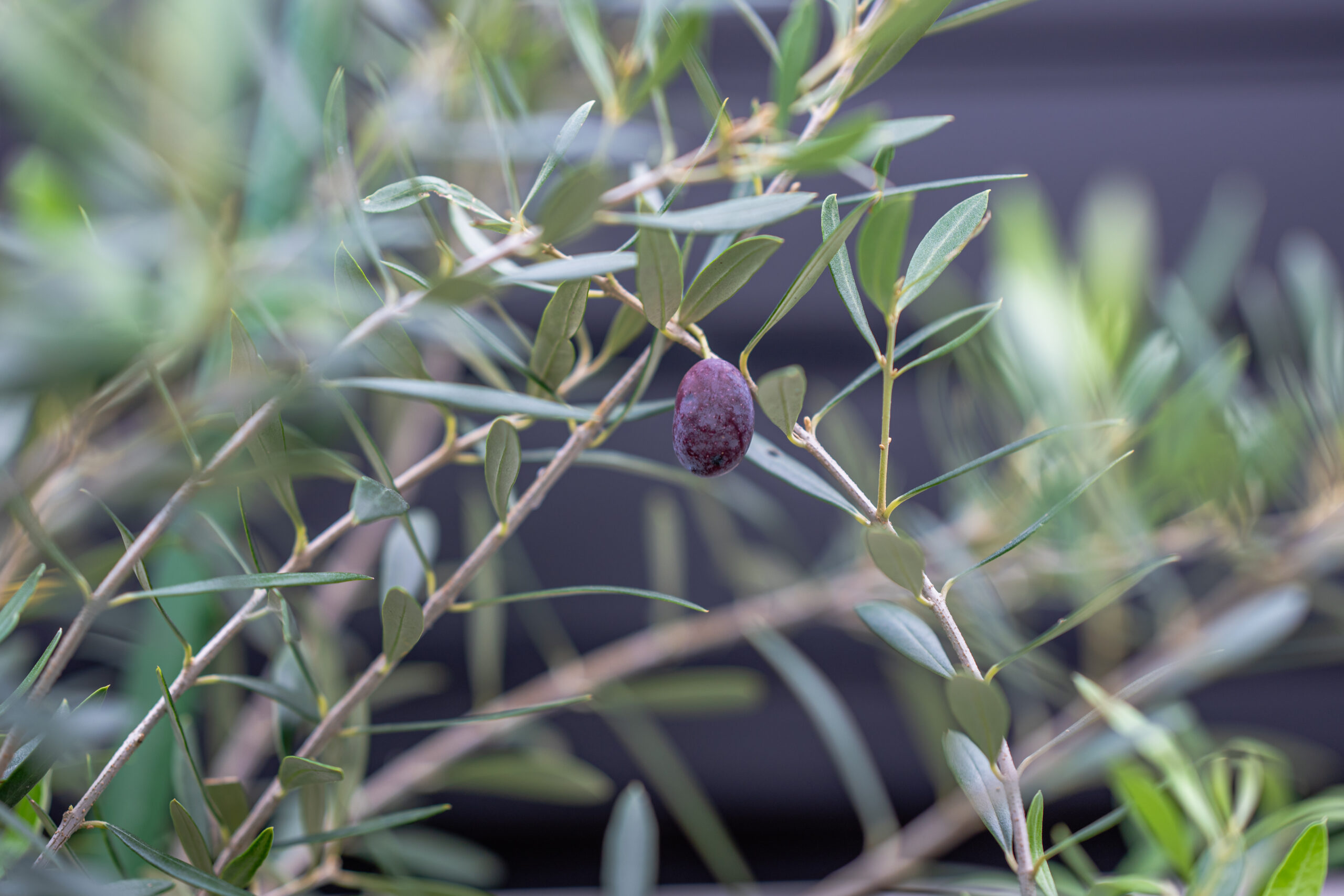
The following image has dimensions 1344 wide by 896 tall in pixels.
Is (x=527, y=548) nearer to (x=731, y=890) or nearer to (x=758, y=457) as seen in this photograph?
(x=731, y=890)

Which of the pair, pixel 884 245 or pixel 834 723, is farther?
pixel 834 723

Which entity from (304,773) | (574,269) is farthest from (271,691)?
(574,269)

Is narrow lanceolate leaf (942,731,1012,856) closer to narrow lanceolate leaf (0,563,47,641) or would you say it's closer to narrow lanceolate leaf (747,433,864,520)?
narrow lanceolate leaf (747,433,864,520)

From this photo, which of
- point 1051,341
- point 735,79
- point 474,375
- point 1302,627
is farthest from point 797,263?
point 1302,627

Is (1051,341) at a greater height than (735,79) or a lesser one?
lesser

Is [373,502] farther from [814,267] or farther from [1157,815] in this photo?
[1157,815]
